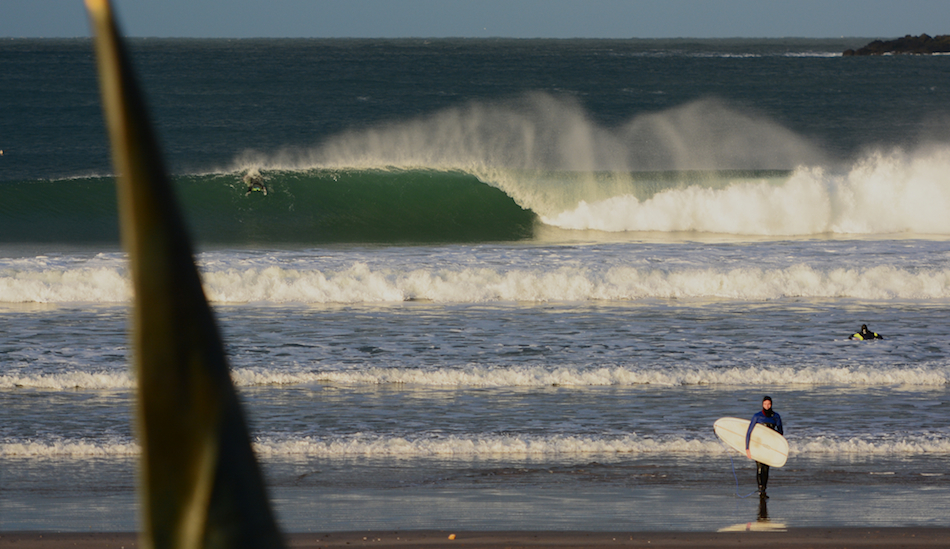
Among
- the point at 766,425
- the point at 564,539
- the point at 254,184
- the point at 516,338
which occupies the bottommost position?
the point at 564,539

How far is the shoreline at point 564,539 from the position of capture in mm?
6562

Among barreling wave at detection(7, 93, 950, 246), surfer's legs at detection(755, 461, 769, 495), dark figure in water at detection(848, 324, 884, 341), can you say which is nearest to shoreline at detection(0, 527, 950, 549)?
surfer's legs at detection(755, 461, 769, 495)

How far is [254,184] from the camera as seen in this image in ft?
110

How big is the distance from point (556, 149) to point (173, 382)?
44.4m

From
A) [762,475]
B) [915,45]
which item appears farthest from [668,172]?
[915,45]

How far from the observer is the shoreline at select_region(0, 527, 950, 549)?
6.56 m

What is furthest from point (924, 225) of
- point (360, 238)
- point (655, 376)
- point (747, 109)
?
point (747, 109)

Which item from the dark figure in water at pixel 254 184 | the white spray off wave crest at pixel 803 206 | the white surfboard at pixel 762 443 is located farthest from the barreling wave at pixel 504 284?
the dark figure in water at pixel 254 184

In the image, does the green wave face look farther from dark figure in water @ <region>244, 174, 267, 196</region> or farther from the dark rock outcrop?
the dark rock outcrop

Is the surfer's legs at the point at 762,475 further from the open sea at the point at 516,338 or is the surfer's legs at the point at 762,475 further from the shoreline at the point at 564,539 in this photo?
the shoreline at the point at 564,539

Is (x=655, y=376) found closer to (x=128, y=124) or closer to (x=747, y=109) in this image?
(x=128, y=124)

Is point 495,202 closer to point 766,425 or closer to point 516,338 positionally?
point 516,338

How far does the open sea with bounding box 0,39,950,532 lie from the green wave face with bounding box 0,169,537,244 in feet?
0.42

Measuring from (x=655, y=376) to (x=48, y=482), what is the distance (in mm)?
6623
